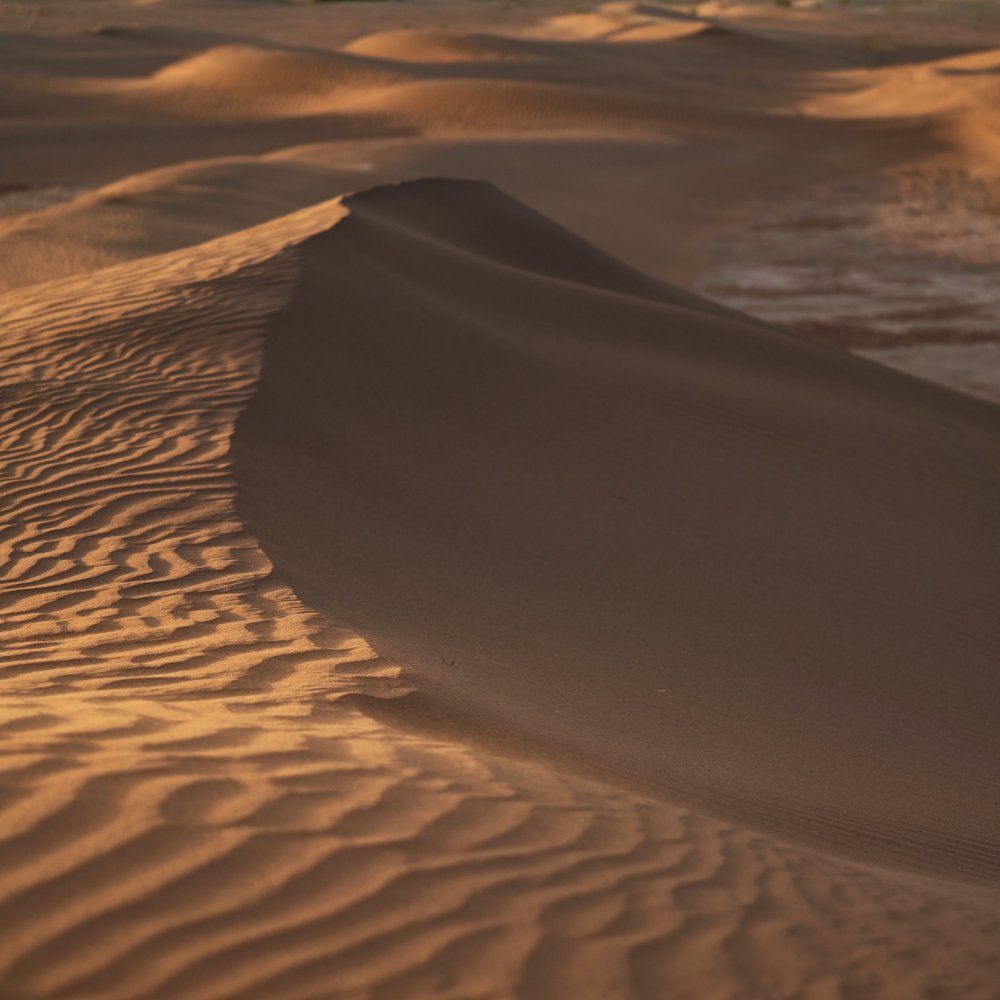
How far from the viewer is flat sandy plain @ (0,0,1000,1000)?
2.82 m

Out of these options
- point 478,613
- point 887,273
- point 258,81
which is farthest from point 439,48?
point 478,613

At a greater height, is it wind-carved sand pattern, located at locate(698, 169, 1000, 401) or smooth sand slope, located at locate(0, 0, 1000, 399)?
smooth sand slope, located at locate(0, 0, 1000, 399)

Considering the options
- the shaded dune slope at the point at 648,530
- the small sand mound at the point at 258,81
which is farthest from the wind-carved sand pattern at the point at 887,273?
the small sand mound at the point at 258,81

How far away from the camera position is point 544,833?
3.28 metres

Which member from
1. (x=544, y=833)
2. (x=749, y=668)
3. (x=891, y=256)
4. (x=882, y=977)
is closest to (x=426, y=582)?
(x=749, y=668)

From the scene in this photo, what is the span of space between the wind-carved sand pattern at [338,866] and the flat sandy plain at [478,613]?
0.04 ft

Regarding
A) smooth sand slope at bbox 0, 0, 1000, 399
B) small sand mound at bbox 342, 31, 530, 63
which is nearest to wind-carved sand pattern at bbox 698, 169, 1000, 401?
smooth sand slope at bbox 0, 0, 1000, 399

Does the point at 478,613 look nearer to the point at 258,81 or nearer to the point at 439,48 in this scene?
the point at 258,81

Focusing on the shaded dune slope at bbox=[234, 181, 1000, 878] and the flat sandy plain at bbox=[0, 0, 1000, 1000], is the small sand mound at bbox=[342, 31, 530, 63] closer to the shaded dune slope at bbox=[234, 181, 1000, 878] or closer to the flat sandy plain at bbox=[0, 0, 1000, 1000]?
the flat sandy plain at bbox=[0, 0, 1000, 1000]

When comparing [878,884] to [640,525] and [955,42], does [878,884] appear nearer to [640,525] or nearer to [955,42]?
[640,525]

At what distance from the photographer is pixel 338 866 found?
2924mm

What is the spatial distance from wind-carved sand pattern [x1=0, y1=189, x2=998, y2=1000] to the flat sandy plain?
1cm

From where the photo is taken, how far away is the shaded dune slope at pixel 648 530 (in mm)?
5031

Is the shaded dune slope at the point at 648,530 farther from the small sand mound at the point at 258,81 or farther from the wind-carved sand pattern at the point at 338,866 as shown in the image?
the small sand mound at the point at 258,81
